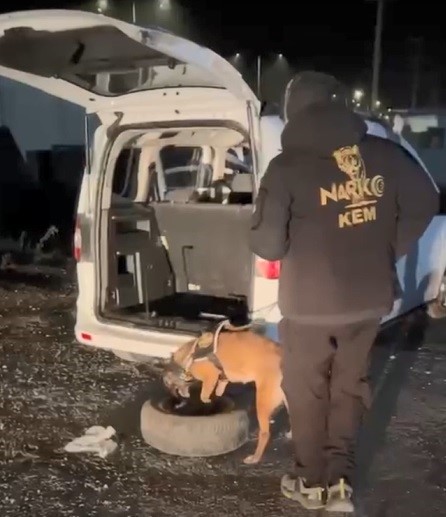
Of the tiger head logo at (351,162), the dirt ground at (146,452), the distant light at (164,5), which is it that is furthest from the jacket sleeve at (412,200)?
the distant light at (164,5)

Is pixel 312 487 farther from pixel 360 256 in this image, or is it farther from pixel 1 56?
pixel 1 56

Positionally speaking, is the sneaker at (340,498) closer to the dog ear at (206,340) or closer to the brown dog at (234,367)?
the brown dog at (234,367)

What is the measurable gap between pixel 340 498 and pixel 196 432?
0.97 meters

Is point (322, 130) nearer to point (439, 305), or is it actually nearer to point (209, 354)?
point (209, 354)

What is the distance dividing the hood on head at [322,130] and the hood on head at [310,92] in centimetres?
4

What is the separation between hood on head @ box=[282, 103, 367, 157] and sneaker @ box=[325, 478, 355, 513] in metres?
1.56

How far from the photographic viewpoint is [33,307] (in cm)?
845

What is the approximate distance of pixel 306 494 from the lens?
3.82 meters

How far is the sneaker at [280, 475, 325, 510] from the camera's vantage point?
12.5ft

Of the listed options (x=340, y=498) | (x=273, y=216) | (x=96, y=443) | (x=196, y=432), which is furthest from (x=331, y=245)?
(x=96, y=443)

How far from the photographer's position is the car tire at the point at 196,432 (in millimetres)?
4402

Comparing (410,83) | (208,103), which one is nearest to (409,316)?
(208,103)

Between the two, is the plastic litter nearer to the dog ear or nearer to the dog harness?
the dog harness

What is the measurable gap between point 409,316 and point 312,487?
4.10 metres
